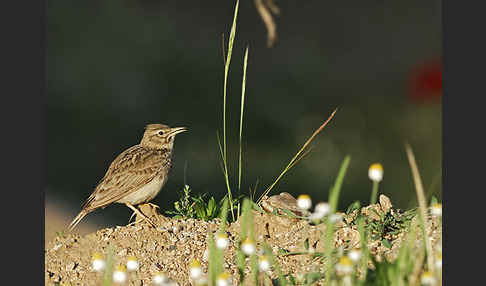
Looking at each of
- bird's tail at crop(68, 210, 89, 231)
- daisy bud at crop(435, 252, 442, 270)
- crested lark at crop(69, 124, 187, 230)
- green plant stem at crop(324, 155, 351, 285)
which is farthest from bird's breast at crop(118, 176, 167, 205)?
daisy bud at crop(435, 252, 442, 270)

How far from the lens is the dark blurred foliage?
5.45 m

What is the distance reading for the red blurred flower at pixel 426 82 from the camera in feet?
17.5

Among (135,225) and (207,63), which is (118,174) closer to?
(135,225)

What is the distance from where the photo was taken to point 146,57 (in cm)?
661

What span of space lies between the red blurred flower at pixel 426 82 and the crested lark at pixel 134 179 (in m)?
1.81

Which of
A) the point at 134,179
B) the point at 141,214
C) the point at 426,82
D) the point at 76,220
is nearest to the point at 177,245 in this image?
the point at 141,214

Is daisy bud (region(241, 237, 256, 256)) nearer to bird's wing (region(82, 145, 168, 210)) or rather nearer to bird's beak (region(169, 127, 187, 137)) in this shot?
bird's wing (region(82, 145, 168, 210))

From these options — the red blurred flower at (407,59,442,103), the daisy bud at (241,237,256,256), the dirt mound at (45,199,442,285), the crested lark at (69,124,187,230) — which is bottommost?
the dirt mound at (45,199,442,285)

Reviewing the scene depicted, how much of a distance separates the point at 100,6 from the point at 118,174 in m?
1.41

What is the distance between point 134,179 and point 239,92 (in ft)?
4.04

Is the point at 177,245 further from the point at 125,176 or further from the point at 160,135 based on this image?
the point at 160,135

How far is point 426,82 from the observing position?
557 cm

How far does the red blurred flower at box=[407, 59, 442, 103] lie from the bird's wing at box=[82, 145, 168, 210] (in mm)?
1988

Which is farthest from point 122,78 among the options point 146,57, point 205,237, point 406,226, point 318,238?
point 406,226
